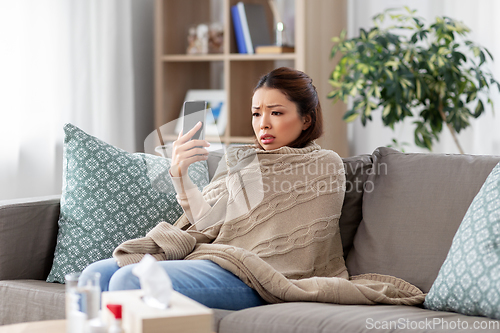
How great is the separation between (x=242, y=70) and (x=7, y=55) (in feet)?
4.05

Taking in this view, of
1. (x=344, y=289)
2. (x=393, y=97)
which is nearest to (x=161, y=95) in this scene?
(x=393, y=97)

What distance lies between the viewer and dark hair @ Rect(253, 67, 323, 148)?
1736 mm

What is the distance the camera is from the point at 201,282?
139cm

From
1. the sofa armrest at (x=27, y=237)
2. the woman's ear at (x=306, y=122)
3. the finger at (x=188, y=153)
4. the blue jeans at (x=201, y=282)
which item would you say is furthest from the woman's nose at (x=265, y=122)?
the sofa armrest at (x=27, y=237)

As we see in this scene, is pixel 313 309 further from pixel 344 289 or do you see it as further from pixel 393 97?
pixel 393 97

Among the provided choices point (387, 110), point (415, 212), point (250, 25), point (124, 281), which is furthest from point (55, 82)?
point (415, 212)

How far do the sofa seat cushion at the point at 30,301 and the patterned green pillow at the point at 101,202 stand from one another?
0.29 feet

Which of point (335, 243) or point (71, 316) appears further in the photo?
point (335, 243)

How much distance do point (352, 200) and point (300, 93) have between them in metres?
0.37

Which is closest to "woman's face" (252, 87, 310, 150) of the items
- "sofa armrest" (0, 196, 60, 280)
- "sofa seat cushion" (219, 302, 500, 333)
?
"sofa seat cushion" (219, 302, 500, 333)

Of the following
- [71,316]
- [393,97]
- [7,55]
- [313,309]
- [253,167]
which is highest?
[7,55]

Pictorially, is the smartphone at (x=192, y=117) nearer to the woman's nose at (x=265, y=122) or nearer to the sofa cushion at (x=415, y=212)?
the woman's nose at (x=265, y=122)

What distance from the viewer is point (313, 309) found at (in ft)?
4.31

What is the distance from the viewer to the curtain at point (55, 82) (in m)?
2.46
